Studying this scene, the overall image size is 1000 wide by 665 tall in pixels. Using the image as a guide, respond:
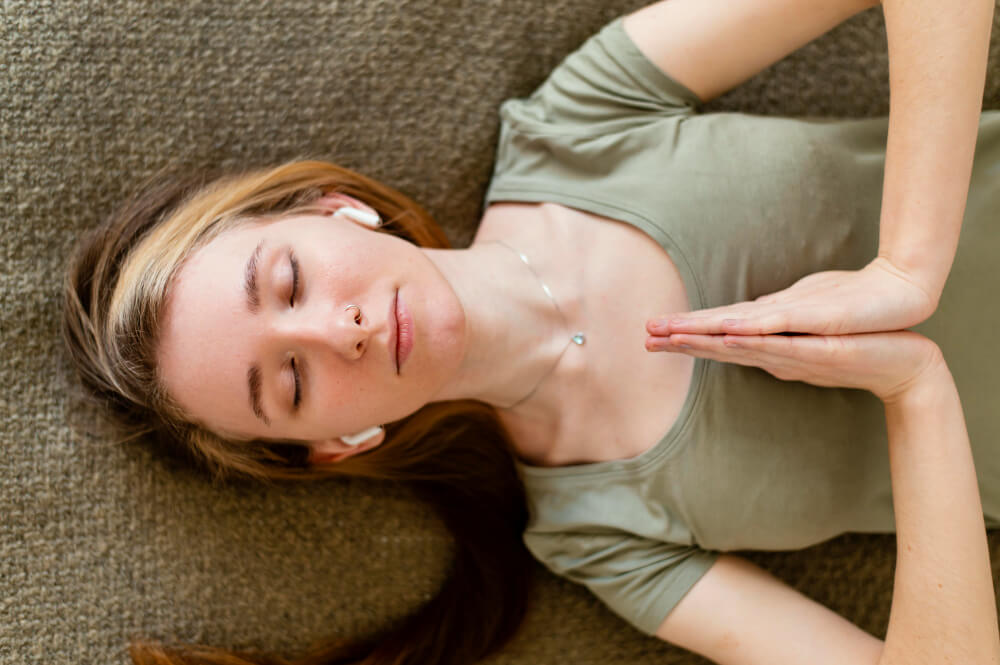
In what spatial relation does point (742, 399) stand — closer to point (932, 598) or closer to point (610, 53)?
point (932, 598)

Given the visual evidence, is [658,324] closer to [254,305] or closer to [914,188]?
[914,188]

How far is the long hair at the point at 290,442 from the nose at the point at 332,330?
239 millimetres

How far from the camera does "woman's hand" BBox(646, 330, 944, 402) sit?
1.05 meters

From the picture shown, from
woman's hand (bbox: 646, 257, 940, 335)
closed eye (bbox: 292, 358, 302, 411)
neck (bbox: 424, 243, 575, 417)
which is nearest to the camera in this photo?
woman's hand (bbox: 646, 257, 940, 335)

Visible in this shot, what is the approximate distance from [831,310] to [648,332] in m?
0.24

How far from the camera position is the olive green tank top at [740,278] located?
121cm

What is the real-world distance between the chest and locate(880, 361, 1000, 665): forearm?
13.4 inches

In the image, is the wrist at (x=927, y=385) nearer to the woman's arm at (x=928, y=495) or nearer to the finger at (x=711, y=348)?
the woman's arm at (x=928, y=495)

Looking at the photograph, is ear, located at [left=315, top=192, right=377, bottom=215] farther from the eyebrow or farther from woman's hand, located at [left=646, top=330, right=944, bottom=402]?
woman's hand, located at [left=646, top=330, right=944, bottom=402]

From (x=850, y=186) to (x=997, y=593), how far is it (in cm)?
88

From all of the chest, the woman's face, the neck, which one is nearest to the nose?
the woman's face

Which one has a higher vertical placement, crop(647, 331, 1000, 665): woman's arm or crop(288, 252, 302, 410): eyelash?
crop(288, 252, 302, 410): eyelash

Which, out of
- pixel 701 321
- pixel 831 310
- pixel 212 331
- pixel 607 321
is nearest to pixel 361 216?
pixel 212 331

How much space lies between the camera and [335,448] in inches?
53.4
